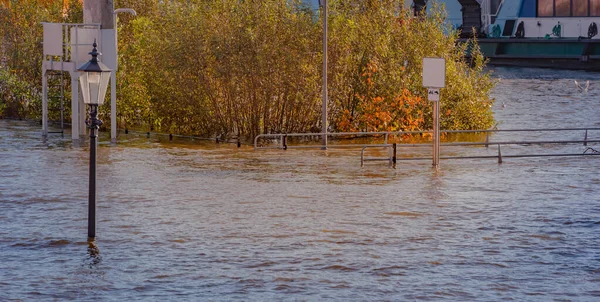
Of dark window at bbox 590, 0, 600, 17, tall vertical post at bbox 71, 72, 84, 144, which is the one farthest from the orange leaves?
dark window at bbox 590, 0, 600, 17

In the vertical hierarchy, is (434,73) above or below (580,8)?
below

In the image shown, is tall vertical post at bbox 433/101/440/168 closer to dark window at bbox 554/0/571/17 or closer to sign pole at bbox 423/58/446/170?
sign pole at bbox 423/58/446/170

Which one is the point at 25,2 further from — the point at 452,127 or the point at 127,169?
the point at 127,169

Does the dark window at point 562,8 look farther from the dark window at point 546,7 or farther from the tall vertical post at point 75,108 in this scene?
the tall vertical post at point 75,108

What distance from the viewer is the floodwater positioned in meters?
13.4

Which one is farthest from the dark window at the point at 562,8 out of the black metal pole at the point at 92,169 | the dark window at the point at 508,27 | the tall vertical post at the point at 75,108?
the black metal pole at the point at 92,169

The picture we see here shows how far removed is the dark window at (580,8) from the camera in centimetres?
9038

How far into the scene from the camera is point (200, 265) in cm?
1466

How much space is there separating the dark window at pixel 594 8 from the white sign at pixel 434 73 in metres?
65.6

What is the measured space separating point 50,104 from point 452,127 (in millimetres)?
14114

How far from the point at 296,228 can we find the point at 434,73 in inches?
417

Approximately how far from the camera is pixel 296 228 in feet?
58.5

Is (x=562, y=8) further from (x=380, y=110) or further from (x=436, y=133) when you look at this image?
(x=436, y=133)

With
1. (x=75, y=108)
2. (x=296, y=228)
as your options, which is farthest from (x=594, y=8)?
(x=296, y=228)
